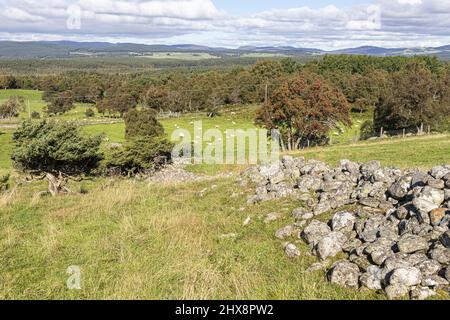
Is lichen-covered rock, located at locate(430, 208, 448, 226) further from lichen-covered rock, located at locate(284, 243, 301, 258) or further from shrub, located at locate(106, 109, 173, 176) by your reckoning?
shrub, located at locate(106, 109, 173, 176)

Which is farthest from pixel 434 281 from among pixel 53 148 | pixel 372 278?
pixel 53 148

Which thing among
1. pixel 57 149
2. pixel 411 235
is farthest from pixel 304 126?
pixel 411 235

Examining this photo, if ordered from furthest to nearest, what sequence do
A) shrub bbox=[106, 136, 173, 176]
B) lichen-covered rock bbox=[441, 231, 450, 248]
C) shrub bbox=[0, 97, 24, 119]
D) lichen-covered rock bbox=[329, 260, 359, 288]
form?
shrub bbox=[0, 97, 24, 119] < shrub bbox=[106, 136, 173, 176] < lichen-covered rock bbox=[441, 231, 450, 248] < lichen-covered rock bbox=[329, 260, 359, 288]

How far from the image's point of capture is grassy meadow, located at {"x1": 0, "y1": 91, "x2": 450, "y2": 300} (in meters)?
7.30

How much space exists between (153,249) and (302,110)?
3041 centimetres

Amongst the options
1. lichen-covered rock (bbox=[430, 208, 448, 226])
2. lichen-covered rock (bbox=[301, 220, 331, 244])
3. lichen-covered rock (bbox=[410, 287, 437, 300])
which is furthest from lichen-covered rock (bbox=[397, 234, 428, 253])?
lichen-covered rock (bbox=[301, 220, 331, 244])

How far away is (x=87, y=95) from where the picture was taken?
124812 millimetres

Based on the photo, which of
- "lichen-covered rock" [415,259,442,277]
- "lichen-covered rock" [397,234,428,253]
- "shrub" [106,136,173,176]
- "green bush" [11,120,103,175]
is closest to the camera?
"lichen-covered rock" [415,259,442,277]

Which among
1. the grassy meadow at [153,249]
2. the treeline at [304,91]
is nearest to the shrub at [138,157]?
the treeline at [304,91]

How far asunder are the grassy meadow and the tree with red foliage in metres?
23.8

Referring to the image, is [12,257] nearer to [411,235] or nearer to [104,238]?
[104,238]

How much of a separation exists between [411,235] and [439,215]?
2.88 feet

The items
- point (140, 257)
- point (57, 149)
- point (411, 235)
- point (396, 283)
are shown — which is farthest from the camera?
point (57, 149)

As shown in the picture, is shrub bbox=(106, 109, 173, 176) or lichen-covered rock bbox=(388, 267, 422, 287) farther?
shrub bbox=(106, 109, 173, 176)
